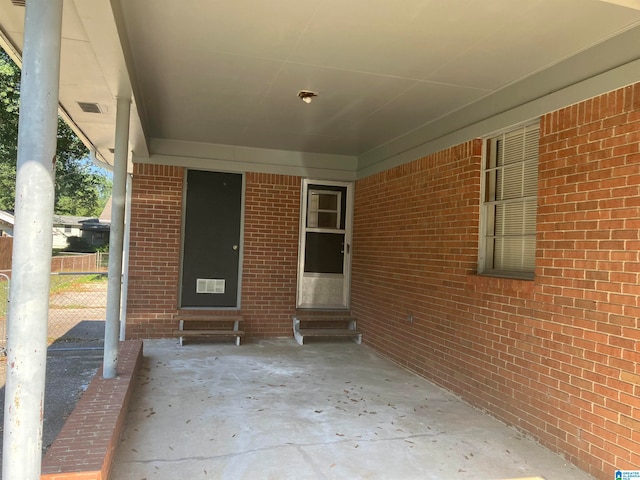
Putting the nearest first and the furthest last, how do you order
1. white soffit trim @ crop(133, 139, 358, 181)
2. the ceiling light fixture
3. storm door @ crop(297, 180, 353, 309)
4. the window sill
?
the window sill
the ceiling light fixture
white soffit trim @ crop(133, 139, 358, 181)
storm door @ crop(297, 180, 353, 309)

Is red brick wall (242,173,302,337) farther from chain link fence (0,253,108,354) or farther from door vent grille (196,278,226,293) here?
chain link fence (0,253,108,354)

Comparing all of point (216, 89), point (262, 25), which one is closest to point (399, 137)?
point (216, 89)

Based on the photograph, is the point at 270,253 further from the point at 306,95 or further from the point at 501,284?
the point at 501,284

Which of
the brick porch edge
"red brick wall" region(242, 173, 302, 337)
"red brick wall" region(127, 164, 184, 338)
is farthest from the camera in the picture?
"red brick wall" region(242, 173, 302, 337)

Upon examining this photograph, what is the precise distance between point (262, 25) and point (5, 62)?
10455 millimetres

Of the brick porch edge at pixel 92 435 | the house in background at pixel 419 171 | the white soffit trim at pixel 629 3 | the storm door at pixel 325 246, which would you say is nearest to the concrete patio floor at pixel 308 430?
the brick porch edge at pixel 92 435

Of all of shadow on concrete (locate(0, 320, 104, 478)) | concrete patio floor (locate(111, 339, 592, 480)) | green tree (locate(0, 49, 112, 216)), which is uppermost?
green tree (locate(0, 49, 112, 216))

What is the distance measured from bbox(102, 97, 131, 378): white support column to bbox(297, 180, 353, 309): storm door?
373cm

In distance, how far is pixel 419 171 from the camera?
575cm

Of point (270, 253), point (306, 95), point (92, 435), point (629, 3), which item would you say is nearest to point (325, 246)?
point (270, 253)

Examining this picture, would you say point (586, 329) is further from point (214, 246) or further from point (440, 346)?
point (214, 246)

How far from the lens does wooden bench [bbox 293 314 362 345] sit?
7.09 metres

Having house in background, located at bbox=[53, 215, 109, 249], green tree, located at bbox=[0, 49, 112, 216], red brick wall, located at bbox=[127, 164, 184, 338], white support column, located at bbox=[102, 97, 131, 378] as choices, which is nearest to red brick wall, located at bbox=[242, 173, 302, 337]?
red brick wall, located at bbox=[127, 164, 184, 338]

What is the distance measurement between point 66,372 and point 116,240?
209cm
